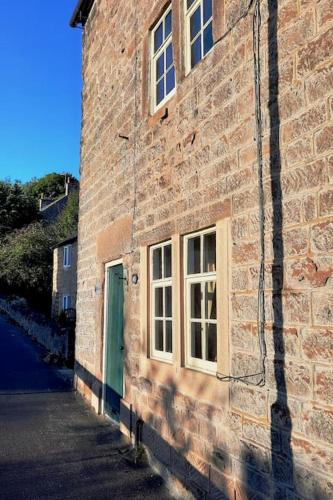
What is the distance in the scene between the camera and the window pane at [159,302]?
6.01 meters

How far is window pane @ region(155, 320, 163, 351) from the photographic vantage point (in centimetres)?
596

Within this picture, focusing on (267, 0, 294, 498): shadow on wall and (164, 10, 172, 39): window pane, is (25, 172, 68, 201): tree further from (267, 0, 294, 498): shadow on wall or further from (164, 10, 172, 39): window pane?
(267, 0, 294, 498): shadow on wall

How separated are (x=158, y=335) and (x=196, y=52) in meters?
3.43

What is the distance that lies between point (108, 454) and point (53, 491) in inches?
49.8

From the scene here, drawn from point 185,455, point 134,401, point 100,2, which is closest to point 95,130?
point 100,2

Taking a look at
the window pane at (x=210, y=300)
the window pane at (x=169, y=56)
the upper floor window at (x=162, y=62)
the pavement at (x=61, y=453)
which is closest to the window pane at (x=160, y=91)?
the upper floor window at (x=162, y=62)

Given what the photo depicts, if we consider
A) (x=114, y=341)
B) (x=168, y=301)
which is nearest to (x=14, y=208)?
(x=114, y=341)

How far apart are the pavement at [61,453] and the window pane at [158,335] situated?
145 cm

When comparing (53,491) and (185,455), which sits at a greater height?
(185,455)

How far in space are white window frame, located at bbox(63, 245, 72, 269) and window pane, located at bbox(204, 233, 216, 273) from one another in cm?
2250

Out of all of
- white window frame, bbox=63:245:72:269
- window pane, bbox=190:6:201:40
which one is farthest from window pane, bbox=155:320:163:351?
white window frame, bbox=63:245:72:269

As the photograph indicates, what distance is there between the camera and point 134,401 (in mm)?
6488

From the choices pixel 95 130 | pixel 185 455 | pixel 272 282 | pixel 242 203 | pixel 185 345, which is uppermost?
pixel 95 130

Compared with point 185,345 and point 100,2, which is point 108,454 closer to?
point 185,345
